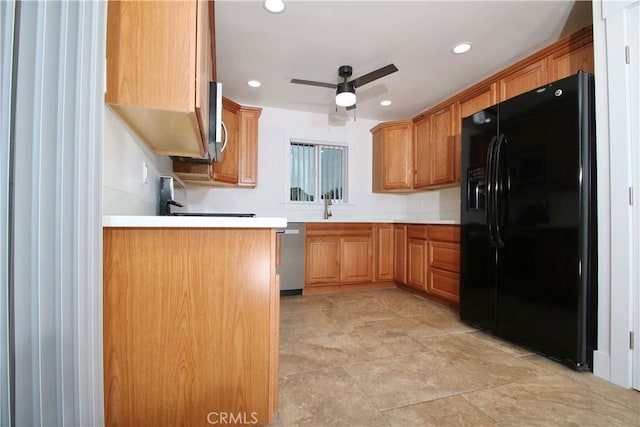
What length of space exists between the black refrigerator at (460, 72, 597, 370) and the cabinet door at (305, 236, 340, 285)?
1603 millimetres

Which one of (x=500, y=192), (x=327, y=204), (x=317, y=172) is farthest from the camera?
(x=317, y=172)

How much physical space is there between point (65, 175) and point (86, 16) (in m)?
0.44

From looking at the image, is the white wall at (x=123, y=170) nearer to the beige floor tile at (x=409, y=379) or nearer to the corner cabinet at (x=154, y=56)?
the corner cabinet at (x=154, y=56)

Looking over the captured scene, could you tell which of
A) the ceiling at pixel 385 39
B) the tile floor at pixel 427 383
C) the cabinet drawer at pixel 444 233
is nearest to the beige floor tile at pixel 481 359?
the tile floor at pixel 427 383

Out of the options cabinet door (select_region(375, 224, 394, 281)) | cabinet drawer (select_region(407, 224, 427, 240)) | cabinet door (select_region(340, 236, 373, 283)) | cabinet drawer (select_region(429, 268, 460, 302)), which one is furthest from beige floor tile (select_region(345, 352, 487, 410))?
cabinet door (select_region(375, 224, 394, 281))

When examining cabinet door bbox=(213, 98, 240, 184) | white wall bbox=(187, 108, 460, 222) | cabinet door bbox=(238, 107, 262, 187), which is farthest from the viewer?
white wall bbox=(187, 108, 460, 222)

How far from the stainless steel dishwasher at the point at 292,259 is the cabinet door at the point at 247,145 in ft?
2.66

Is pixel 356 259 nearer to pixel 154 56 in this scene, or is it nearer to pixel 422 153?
pixel 422 153

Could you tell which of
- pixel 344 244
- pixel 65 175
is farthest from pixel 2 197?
pixel 344 244

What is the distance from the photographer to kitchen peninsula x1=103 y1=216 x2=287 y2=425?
0.98 m

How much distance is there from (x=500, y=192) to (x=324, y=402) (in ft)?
6.11

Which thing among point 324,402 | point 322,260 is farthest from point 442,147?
point 324,402

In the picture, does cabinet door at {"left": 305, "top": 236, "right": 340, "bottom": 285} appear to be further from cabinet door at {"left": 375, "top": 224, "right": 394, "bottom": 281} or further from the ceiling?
the ceiling

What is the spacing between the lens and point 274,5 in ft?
6.55
